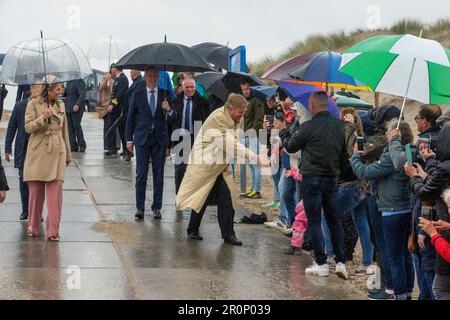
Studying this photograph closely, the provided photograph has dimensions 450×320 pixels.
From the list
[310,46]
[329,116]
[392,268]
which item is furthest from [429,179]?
[310,46]

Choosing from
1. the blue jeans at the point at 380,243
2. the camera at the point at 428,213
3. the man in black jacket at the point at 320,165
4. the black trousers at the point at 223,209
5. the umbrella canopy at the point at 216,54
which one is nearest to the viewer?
the camera at the point at 428,213

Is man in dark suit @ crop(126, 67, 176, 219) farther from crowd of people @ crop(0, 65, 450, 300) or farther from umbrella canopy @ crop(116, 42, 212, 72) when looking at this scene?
umbrella canopy @ crop(116, 42, 212, 72)

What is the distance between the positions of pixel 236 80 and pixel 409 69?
5491 mm

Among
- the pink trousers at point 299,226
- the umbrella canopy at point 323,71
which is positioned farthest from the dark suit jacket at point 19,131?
the pink trousers at point 299,226

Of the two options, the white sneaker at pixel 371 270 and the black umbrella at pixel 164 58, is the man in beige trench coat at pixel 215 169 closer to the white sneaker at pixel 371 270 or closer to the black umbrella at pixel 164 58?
the black umbrella at pixel 164 58

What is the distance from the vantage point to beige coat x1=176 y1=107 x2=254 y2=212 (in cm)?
1037

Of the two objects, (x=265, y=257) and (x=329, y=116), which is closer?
(x=329, y=116)

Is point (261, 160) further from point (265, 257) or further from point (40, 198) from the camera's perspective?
point (40, 198)

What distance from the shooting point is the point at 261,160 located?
987 centimetres

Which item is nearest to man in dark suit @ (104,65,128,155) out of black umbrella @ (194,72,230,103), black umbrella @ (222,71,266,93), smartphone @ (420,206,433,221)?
black umbrella @ (194,72,230,103)

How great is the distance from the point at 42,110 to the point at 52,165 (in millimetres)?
623

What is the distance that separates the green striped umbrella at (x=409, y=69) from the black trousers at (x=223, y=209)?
8.39 feet

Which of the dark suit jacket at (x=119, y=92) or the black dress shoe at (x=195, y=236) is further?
the dark suit jacket at (x=119, y=92)

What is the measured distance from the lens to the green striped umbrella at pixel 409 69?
8352 mm
